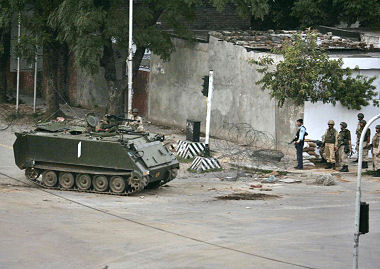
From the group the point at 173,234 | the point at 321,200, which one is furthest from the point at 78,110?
the point at 173,234

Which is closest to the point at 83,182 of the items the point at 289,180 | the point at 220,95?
the point at 289,180

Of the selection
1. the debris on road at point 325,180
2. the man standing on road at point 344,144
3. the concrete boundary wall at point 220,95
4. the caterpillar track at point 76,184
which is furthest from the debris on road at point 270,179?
the concrete boundary wall at point 220,95

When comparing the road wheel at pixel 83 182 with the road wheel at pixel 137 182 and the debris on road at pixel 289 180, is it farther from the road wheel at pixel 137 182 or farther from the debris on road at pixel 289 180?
the debris on road at pixel 289 180

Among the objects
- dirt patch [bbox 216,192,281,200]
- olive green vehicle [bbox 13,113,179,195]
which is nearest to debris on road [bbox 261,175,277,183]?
dirt patch [bbox 216,192,281,200]

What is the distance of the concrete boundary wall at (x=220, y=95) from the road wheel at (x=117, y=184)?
26.6 feet

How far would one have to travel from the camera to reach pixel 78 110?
126ft

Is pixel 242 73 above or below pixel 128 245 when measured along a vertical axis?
above

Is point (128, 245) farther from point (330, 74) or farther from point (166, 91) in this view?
point (166, 91)

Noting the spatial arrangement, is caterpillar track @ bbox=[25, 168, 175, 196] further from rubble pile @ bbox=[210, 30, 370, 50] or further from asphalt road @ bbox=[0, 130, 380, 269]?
rubble pile @ bbox=[210, 30, 370, 50]

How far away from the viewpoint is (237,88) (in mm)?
30875

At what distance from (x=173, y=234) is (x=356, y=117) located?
465 inches

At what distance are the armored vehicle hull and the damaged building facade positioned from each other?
22.0 feet

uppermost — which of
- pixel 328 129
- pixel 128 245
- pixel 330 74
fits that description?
pixel 330 74

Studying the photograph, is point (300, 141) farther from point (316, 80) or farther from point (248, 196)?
point (248, 196)
